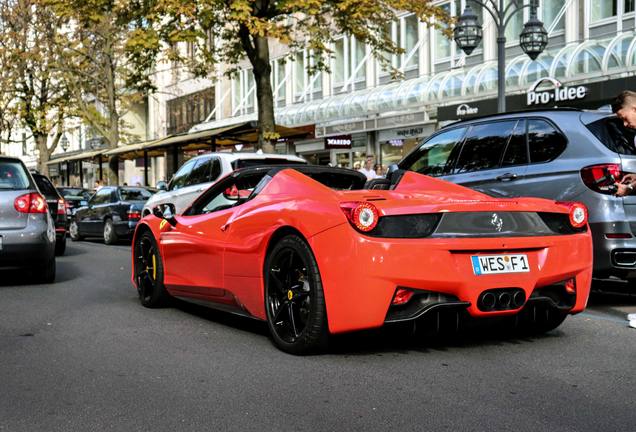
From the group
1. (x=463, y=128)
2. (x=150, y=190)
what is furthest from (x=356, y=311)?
(x=150, y=190)

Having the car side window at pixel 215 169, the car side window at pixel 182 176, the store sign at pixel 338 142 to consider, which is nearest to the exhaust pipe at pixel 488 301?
the car side window at pixel 215 169

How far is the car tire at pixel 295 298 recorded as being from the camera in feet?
17.5

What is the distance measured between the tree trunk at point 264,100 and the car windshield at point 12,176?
1074cm

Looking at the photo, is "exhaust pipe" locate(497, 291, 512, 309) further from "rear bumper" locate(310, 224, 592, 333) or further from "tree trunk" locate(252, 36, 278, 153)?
"tree trunk" locate(252, 36, 278, 153)

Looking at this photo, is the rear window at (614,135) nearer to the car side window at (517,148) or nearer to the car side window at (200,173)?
the car side window at (517,148)

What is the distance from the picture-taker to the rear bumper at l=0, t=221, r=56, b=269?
10.1 metres

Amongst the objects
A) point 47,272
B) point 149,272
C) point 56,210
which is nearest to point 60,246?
point 56,210

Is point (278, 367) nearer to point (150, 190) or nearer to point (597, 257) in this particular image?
point (597, 257)

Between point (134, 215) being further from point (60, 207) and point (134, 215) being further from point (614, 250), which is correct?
point (614, 250)

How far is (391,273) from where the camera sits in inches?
202

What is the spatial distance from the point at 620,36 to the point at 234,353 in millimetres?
18292

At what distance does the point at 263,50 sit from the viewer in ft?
70.8

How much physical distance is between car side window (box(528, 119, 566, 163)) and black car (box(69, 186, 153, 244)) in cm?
1278

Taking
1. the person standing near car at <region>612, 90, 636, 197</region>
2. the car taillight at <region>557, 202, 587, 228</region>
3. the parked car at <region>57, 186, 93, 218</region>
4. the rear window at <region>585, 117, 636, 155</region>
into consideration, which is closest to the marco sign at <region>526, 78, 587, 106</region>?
the rear window at <region>585, 117, 636, 155</region>
